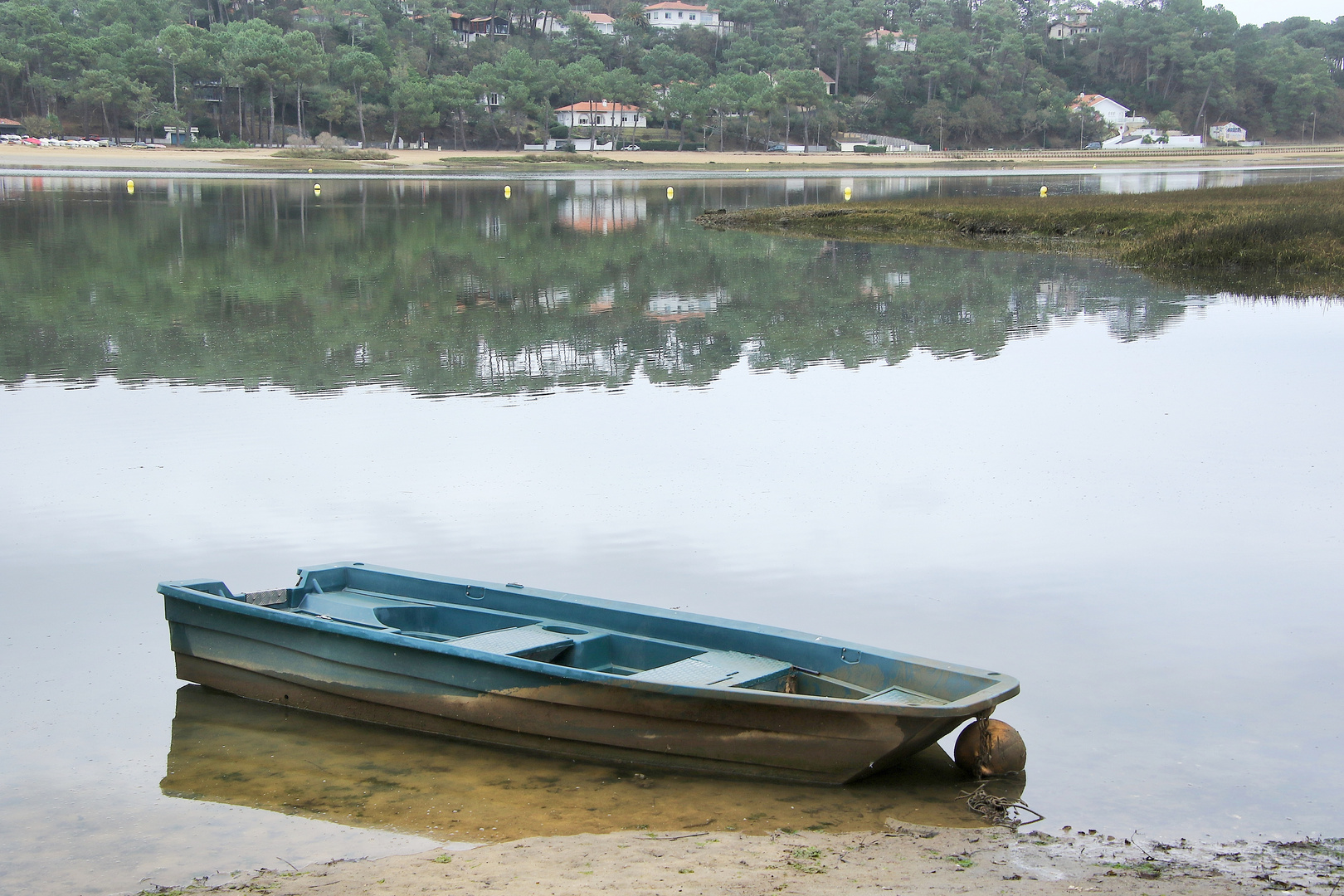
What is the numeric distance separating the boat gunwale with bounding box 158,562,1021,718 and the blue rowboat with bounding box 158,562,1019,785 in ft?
0.04

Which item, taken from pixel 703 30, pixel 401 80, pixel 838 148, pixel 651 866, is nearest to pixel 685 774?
pixel 651 866

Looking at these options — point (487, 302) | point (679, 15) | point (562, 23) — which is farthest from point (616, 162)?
point (487, 302)

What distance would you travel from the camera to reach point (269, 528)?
11.0 metres

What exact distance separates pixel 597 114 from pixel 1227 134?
83893 mm

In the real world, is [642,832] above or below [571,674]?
below

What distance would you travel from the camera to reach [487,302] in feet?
82.8

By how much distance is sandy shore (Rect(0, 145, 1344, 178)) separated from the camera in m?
88.6

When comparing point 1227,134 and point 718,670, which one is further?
point 1227,134

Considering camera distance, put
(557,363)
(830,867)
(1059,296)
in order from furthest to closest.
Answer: (1059,296) → (557,363) → (830,867)

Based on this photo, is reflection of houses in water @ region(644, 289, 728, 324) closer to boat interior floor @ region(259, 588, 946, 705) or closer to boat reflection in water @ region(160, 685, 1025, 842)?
boat interior floor @ region(259, 588, 946, 705)

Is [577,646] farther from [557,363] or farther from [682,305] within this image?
[682,305]

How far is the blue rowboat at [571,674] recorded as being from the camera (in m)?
6.67

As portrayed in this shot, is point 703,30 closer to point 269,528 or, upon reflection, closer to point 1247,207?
point 1247,207

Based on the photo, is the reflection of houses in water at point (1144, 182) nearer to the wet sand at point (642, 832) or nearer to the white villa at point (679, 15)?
the wet sand at point (642, 832)
